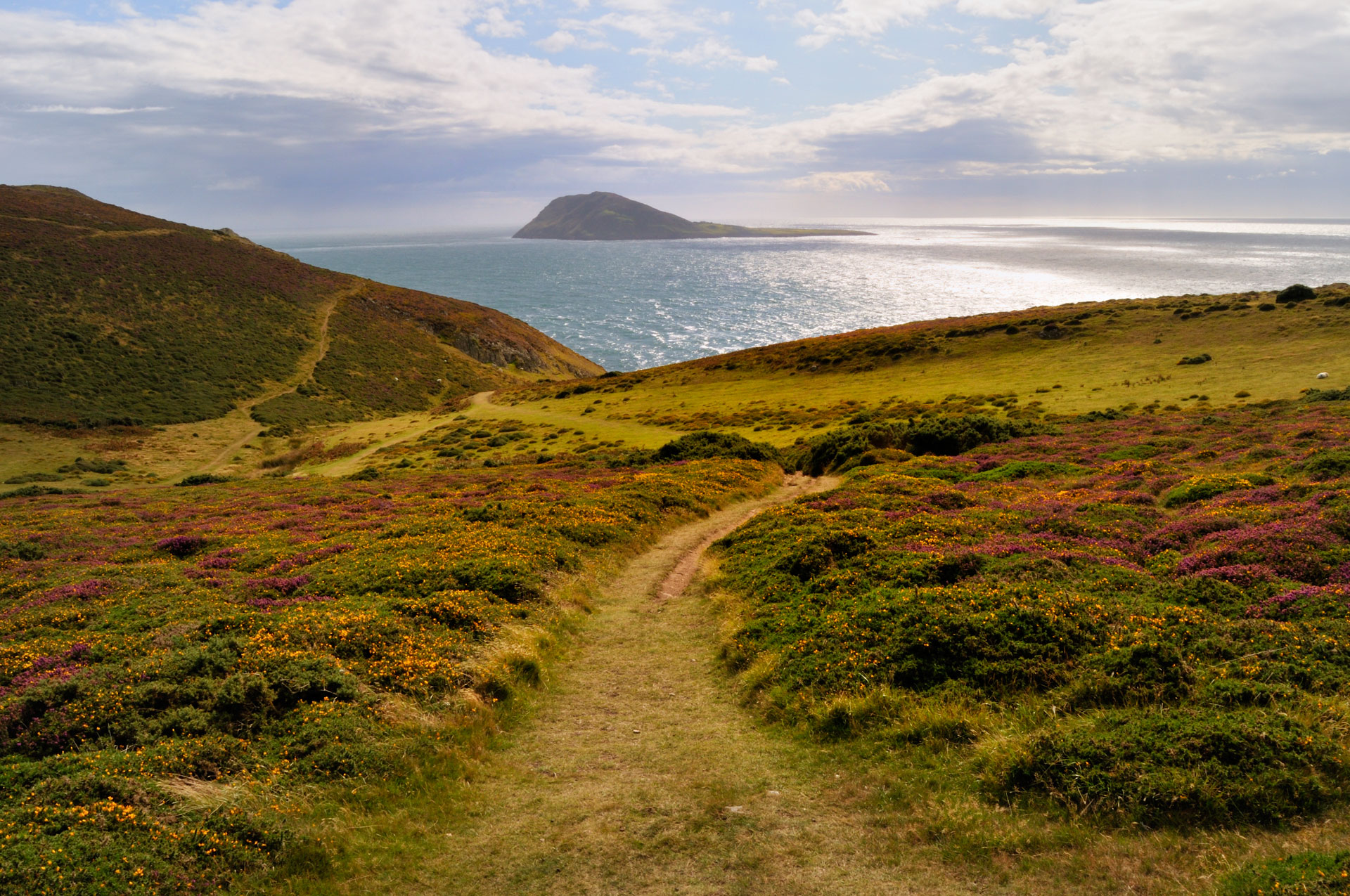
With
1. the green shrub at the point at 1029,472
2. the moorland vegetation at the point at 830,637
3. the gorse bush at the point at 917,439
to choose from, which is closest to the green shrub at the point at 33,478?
the moorland vegetation at the point at 830,637

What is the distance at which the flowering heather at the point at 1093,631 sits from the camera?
25.7 feet

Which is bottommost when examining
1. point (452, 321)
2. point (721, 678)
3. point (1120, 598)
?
point (721, 678)

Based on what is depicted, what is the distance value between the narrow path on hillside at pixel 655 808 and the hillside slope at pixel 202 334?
81.7 meters

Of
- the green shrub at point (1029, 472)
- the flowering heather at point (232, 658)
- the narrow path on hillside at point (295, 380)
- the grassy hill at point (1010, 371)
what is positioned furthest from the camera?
the narrow path on hillside at point (295, 380)

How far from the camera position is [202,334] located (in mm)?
92375

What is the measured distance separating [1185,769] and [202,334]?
11449 cm

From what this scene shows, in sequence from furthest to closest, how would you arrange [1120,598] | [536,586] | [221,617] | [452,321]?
[452,321], [536,586], [221,617], [1120,598]

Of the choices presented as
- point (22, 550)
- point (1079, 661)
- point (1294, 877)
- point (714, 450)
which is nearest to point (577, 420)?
point (714, 450)

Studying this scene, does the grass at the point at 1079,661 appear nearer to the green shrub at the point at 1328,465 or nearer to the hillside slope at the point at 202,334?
the green shrub at the point at 1328,465

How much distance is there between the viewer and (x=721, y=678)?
1345cm

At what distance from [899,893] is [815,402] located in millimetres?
56453

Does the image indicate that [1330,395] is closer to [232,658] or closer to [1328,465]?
[1328,465]

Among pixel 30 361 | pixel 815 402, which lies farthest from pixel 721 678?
pixel 30 361

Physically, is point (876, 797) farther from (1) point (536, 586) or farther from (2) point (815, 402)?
(2) point (815, 402)
